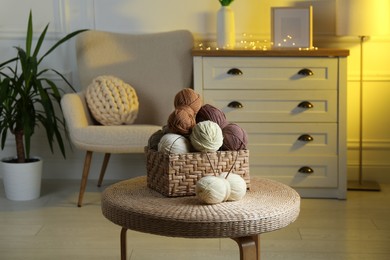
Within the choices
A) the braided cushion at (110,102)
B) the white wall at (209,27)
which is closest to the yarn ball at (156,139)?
the braided cushion at (110,102)

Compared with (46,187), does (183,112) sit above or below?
above

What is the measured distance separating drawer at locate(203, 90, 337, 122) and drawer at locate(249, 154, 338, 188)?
0.21 meters

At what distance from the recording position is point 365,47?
416 cm

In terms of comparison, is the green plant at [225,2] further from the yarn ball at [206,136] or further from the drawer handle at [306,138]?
the yarn ball at [206,136]

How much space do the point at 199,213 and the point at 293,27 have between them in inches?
85.4

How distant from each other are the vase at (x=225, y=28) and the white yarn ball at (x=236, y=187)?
196cm

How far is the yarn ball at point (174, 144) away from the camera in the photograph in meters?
2.15

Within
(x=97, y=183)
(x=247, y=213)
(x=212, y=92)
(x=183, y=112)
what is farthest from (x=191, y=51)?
(x=247, y=213)

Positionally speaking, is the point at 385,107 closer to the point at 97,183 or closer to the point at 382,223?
the point at 382,223

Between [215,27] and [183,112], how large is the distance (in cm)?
208

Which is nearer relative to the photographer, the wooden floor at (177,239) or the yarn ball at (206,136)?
the yarn ball at (206,136)

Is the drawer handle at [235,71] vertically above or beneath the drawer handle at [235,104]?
above

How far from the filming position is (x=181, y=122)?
2180mm

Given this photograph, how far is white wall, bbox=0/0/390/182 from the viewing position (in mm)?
4160
